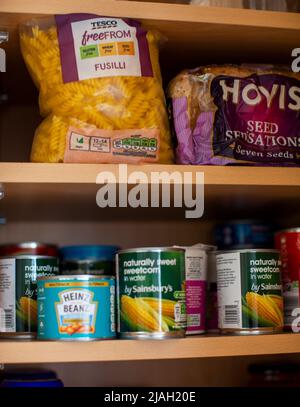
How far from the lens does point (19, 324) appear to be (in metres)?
1.08

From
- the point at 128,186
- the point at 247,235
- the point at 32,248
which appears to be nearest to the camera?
the point at 128,186

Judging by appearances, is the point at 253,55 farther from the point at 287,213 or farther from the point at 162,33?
the point at 287,213

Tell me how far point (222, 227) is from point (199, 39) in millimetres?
413

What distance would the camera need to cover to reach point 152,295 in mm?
1014

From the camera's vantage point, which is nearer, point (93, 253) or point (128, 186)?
point (128, 186)

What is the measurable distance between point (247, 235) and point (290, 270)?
0.66 feet

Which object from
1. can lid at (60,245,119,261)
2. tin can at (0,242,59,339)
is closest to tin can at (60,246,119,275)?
can lid at (60,245,119,261)

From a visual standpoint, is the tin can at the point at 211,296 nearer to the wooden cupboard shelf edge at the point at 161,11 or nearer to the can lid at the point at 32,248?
the can lid at the point at 32,248

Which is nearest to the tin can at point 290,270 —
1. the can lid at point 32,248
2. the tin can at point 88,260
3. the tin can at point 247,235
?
the tin can at point 247,235

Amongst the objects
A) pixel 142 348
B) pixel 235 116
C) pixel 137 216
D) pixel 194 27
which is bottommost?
pixel 142 348

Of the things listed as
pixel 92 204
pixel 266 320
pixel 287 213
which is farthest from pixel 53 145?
pixel 287 213

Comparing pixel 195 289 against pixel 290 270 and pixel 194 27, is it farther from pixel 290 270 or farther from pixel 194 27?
pixel 194 27
